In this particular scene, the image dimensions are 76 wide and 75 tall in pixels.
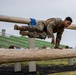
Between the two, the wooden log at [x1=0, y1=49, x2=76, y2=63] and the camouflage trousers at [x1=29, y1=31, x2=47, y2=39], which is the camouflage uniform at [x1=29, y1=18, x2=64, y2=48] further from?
the wooden log at [x1=0, y1=49, x2=76, y2=63]

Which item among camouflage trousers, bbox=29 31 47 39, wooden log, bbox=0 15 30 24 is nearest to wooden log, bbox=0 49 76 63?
camouflage trousers, bbox=29 31 47 39

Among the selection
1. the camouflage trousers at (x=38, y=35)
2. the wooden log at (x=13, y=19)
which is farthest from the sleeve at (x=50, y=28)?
the wooden log at (x=13, y=19)

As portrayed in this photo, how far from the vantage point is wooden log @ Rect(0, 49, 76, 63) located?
4.98 meters

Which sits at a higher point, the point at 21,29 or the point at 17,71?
the point at 21,29

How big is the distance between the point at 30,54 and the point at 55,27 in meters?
1.02

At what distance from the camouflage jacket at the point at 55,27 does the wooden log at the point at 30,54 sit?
25 cm

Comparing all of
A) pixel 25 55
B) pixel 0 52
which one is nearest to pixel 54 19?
pixel 25 55

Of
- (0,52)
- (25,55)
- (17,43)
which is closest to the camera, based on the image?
(0,52)

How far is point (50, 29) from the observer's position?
589 cm

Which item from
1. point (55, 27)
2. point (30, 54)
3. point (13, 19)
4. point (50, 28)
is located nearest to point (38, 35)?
point (50, 28)

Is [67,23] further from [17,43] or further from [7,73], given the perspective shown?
[17,43]

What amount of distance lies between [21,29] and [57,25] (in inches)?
31.8

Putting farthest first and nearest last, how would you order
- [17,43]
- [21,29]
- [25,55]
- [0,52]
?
→ 1. [17,43]
2. [21,29]
3. [25,55]
4. [0,52]

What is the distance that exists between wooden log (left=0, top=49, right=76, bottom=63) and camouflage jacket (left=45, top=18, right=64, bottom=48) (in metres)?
0.25
